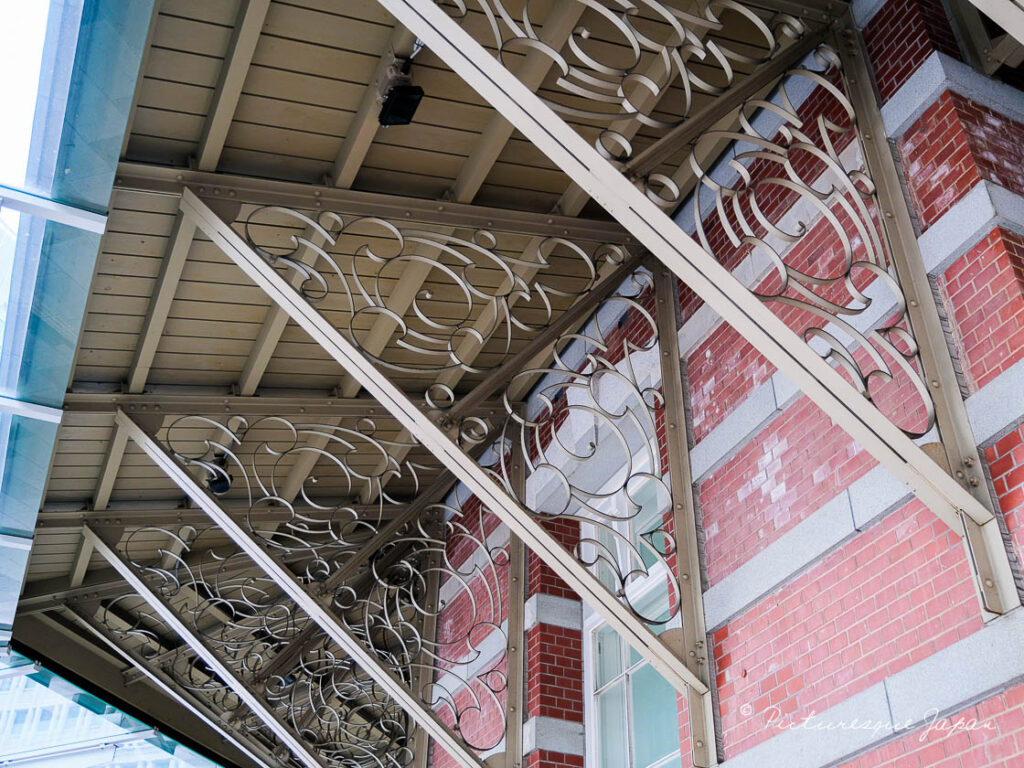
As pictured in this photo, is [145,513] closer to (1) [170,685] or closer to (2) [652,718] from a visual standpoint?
(1) [170,685]

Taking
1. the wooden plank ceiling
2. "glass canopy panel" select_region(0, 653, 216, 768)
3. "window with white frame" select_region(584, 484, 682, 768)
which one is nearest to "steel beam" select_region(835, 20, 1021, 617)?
the wooden plank ceiling

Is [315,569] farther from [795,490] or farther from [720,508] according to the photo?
[795,490]

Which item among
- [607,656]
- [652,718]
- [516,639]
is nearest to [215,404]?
[516,639]

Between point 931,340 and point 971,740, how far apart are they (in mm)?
1216

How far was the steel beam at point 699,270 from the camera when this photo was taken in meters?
2.89

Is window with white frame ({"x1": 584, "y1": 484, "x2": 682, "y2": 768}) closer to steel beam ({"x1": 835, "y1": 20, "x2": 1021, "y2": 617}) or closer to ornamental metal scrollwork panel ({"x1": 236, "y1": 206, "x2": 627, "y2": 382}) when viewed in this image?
ornamental metal scrollwork panel ({"x1": 236, "y1": 206, "x2": 627, "y2": 382})

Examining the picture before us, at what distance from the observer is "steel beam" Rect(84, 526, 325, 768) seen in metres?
6.54

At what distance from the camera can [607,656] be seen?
537 centimetres

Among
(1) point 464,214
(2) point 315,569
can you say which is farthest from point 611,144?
(2) point 315,569

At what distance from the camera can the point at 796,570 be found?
359 cm

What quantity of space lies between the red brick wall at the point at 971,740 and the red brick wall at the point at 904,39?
2.17 meters

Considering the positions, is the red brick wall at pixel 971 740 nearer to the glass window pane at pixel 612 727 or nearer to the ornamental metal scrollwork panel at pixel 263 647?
the glass window pane at pixel 612 727

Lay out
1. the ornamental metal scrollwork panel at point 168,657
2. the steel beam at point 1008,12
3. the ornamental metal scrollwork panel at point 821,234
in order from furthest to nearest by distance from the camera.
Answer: the ornamental metal scrollwork panel at point 168,657 < the ornamental metal scrollwork panel at point 821,234 < the steel beam at point 1008,12

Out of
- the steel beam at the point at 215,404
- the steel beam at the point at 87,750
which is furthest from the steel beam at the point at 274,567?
the steel beam at the point at 87,750
